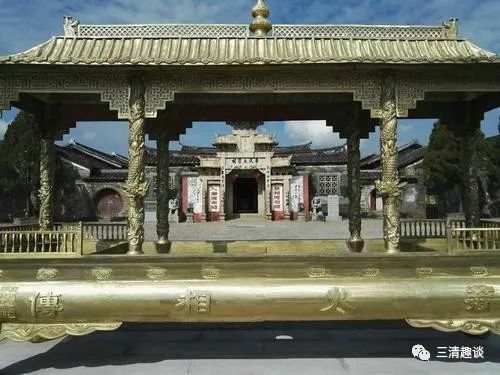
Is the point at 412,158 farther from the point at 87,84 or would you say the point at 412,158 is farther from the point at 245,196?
the point at 87,84

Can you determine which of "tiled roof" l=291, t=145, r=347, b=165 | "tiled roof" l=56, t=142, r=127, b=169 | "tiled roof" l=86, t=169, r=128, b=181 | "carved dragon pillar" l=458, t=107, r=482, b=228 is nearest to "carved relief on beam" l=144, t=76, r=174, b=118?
"carved dragon pillar" l=458, t=107, r=482, b=228

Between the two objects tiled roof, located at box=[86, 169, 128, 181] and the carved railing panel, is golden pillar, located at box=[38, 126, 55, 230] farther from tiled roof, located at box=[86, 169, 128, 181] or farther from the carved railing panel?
tiled roof, located at box=[86, 169, 128, 181]

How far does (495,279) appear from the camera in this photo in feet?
16.5

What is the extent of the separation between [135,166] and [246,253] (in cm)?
179

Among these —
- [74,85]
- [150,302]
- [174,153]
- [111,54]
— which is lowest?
[150,302]

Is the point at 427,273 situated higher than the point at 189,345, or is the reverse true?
the point at 427,273

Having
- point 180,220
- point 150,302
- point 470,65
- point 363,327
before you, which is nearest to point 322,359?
point 363,327

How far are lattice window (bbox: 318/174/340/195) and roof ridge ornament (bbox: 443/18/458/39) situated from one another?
29503mm

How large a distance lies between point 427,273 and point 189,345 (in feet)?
10.0

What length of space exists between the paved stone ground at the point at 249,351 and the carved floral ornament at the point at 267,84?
9.59 ft

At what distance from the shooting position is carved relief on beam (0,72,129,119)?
5.41 m

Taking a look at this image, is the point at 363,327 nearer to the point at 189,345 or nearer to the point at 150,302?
the point at 189,345

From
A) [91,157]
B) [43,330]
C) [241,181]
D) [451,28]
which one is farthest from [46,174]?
[91,157]

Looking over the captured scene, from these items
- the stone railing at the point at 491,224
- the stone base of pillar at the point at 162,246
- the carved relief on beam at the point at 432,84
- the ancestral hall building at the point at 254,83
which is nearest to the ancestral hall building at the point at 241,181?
the stone railing at the point at 491,224
